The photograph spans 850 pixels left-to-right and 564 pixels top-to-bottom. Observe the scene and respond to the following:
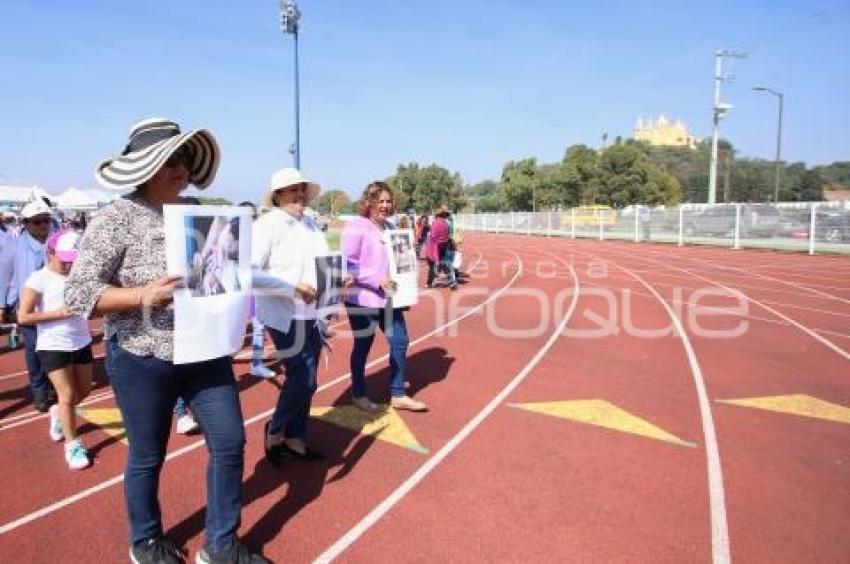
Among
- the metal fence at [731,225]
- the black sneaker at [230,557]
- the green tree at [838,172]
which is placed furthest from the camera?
the green tree at [838,172]

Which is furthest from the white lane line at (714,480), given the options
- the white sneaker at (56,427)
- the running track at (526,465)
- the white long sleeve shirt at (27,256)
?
the white long sleeve shirt at (27,256)

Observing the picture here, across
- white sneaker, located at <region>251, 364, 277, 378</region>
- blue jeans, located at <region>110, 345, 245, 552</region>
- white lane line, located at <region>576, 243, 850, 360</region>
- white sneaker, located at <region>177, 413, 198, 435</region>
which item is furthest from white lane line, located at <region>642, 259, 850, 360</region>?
blue jeans, located at <region>110, 345, 245, 552</region>

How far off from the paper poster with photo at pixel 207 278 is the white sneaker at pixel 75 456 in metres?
2.36

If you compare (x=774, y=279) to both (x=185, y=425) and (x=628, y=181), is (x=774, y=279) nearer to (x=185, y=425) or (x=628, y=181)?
(x=185, y=425)

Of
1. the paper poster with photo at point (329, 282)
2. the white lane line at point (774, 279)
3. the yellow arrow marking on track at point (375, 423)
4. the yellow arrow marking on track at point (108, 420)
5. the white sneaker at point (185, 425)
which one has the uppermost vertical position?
the paper poster with photo at point (329, 282)

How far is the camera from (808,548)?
10.9ft

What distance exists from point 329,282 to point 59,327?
2.01 metres

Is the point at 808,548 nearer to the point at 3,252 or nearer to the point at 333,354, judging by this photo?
the point at 333,354

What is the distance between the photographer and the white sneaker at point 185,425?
4943 millimetres

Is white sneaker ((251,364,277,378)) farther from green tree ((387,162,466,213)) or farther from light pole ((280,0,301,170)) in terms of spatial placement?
green tree ((387,162,466,213))

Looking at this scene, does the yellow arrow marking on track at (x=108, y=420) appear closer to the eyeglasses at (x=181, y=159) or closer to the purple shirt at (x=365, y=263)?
the purple shirt at (x=365, y=263)

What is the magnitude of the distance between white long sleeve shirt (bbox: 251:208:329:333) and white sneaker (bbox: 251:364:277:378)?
2762 millimetres

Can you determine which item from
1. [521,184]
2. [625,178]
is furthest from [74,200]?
[521,184]

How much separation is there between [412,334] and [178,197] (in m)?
6.66
